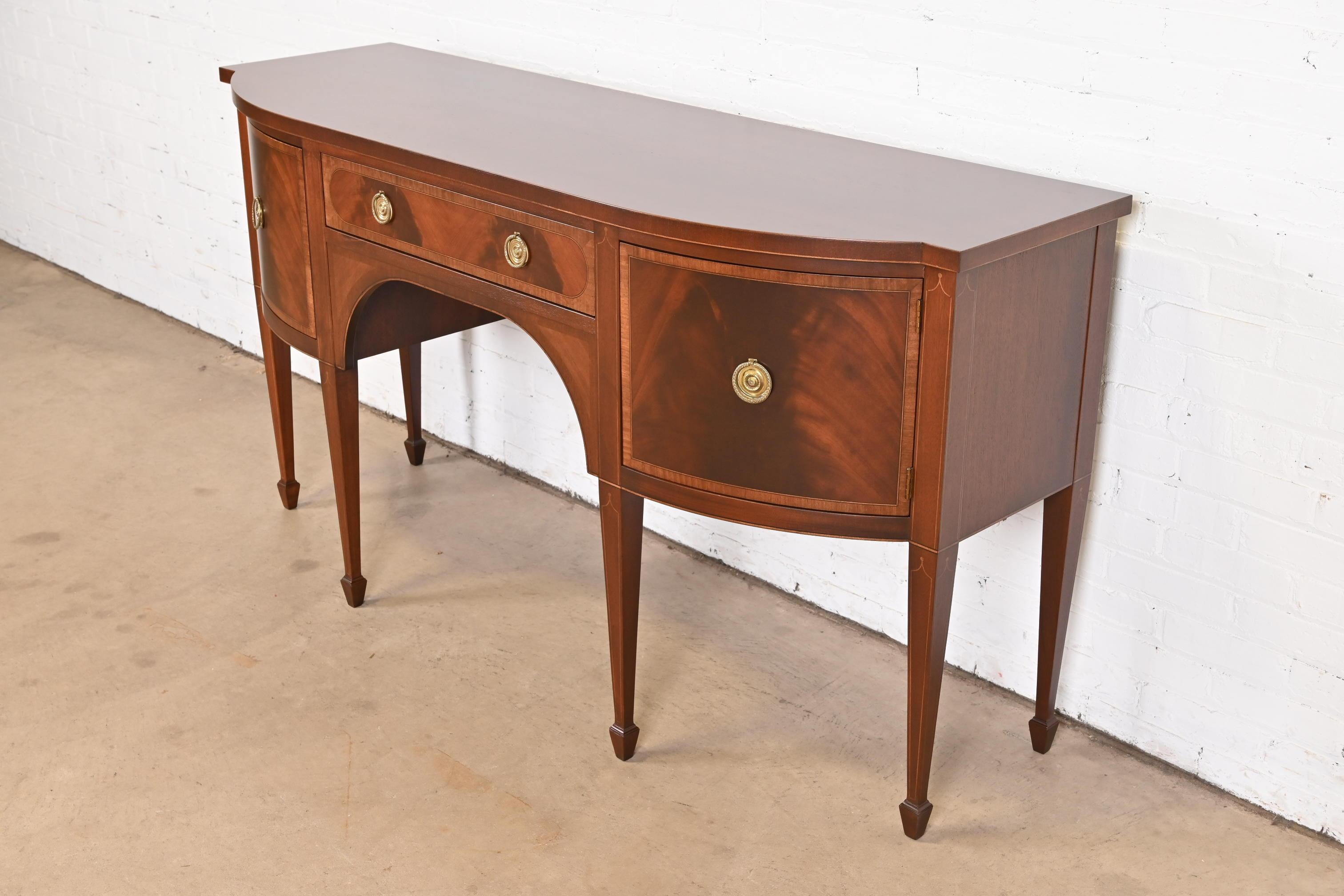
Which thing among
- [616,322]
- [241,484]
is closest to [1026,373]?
[616,322]

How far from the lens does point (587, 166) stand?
1.96 metres

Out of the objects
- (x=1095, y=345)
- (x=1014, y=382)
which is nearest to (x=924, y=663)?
(x=1014, y=382)

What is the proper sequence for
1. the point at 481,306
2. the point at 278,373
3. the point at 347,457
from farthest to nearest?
1. the point at 278,373
2. the point at 347,457
3. the point at 481,306

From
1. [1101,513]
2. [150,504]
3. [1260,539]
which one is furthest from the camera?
[150,504]

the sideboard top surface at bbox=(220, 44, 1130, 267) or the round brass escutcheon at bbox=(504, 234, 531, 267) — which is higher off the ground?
the sideboard top surface at bbox=(220, 44, 1130, 267)

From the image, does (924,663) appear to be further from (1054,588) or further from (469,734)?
(469,734)

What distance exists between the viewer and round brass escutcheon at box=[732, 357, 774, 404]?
1.73 m

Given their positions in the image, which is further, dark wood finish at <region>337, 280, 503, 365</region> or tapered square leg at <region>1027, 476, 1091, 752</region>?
dark wood finish at <region>337, 280, 503, 365</region>

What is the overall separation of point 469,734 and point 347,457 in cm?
60

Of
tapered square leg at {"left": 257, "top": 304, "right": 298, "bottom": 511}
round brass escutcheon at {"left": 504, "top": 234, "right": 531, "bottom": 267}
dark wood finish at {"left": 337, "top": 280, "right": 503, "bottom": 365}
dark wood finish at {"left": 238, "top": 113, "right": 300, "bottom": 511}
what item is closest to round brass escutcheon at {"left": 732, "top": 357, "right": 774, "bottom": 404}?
round brass escutcheon at {"left": 504, "top": 234, "right": 531, "bottom": 267}

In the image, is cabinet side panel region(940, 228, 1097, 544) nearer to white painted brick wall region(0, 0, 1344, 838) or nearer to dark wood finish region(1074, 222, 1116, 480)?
dark wood finish region(1074, 222, 1116, 480)

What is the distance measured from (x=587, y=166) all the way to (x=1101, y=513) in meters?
0.94

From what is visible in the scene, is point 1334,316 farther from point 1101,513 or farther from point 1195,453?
point 1101,513

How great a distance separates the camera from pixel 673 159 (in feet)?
6.62
